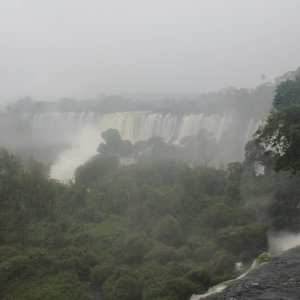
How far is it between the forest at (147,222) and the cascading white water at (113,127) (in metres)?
10.9

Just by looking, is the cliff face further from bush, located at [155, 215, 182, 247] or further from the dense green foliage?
bush, located at [155, 215, 182, 247]

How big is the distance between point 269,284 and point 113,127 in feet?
172

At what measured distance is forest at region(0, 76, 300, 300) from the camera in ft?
63.9

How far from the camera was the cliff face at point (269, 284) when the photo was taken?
9.82 metres

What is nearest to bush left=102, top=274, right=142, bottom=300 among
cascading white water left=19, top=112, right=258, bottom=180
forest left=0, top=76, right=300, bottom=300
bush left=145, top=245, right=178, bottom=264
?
forest left=0, top=76, right=300, bottom=300

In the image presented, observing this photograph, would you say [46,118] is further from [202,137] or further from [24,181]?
[24,181]

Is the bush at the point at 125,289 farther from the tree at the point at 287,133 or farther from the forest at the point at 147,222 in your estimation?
the tree at the point at 287,133

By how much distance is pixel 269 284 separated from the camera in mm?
10539

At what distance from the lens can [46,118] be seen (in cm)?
7300

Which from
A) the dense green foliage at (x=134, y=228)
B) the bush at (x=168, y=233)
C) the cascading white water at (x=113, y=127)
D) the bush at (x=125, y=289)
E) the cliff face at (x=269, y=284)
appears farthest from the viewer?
the cascading white water at (x=113, y=127)

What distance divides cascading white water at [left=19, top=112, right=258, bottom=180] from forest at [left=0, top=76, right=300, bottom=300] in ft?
35.8

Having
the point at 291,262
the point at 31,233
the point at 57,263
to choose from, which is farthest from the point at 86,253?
the point at 291,262

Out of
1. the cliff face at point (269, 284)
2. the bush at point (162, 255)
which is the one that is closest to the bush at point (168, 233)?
the bush at point (162, 255)

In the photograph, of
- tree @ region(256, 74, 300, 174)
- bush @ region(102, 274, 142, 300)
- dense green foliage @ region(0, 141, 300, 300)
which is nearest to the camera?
tree @ region(256, 74, 300, 174)
